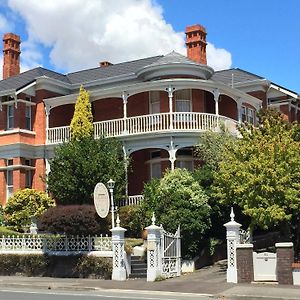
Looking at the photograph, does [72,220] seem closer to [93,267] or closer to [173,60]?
[93,267]

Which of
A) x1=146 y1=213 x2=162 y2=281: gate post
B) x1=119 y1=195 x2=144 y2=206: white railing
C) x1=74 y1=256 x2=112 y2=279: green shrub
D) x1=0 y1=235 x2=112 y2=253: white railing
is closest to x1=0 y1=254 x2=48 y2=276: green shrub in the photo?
x1=0 y1=235 x2=112 y2=253: white railing

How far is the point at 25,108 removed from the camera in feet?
111

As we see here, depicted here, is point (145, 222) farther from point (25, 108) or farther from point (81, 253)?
point (25, 108)

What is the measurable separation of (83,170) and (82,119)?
14.2 feet

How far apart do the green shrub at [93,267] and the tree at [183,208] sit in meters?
2.83

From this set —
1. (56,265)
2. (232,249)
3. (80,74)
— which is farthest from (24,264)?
(80,74)

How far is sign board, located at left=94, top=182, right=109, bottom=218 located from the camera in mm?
22300

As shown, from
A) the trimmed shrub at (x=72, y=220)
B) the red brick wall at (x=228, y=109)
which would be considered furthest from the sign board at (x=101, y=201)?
the red brick wall at (x=228, y=109)

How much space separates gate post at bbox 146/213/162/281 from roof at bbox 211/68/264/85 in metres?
19.0

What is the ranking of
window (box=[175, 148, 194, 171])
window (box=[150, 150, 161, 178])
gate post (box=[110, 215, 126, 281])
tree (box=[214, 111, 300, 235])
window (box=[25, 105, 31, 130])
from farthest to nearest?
window (box=[25, 105, 31, 130]), window (box=[150, 150, 161, 178]), window (box=[175, 148, 194, 171]), gate post (box=[110, 215, 126, 281]), tree (box=[214, 111, 300, 235])

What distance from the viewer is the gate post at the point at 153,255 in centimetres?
2055

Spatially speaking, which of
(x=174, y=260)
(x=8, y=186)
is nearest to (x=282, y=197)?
(x=174, y=260)

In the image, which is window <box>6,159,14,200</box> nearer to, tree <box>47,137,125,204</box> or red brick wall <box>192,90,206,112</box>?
tree <box>47,137,125,204</box>

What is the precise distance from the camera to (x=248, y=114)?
35.8 meters
